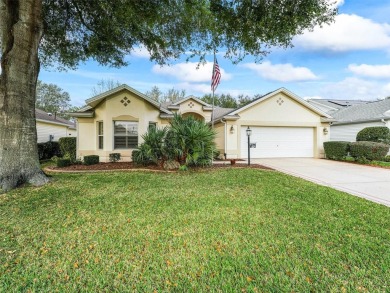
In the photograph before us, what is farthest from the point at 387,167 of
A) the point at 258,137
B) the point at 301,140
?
the point at 258,137

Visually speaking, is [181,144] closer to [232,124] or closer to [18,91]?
[18,91]

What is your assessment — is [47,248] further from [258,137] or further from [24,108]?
[258,137]

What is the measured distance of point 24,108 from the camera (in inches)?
243

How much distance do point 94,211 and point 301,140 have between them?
14.7 m

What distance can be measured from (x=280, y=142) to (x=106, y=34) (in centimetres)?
1234

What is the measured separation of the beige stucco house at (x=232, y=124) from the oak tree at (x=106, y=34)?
2462mm

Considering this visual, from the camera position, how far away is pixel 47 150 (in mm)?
16062

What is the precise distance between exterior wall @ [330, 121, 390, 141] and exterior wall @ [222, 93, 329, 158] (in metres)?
3.61

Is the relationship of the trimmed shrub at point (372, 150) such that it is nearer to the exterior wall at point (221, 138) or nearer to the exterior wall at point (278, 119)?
the exterior wall at point (278, 119)

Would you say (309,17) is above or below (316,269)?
above

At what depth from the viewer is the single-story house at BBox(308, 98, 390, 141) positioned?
1527 cm

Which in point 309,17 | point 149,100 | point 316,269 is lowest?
point 316,269

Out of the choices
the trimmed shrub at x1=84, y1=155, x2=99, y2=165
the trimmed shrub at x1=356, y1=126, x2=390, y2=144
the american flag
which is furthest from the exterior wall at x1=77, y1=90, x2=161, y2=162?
the trimmed shrub at x1=356, y1=126, x2=390, y2=144

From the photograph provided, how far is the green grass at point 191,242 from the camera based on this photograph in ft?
7.96
